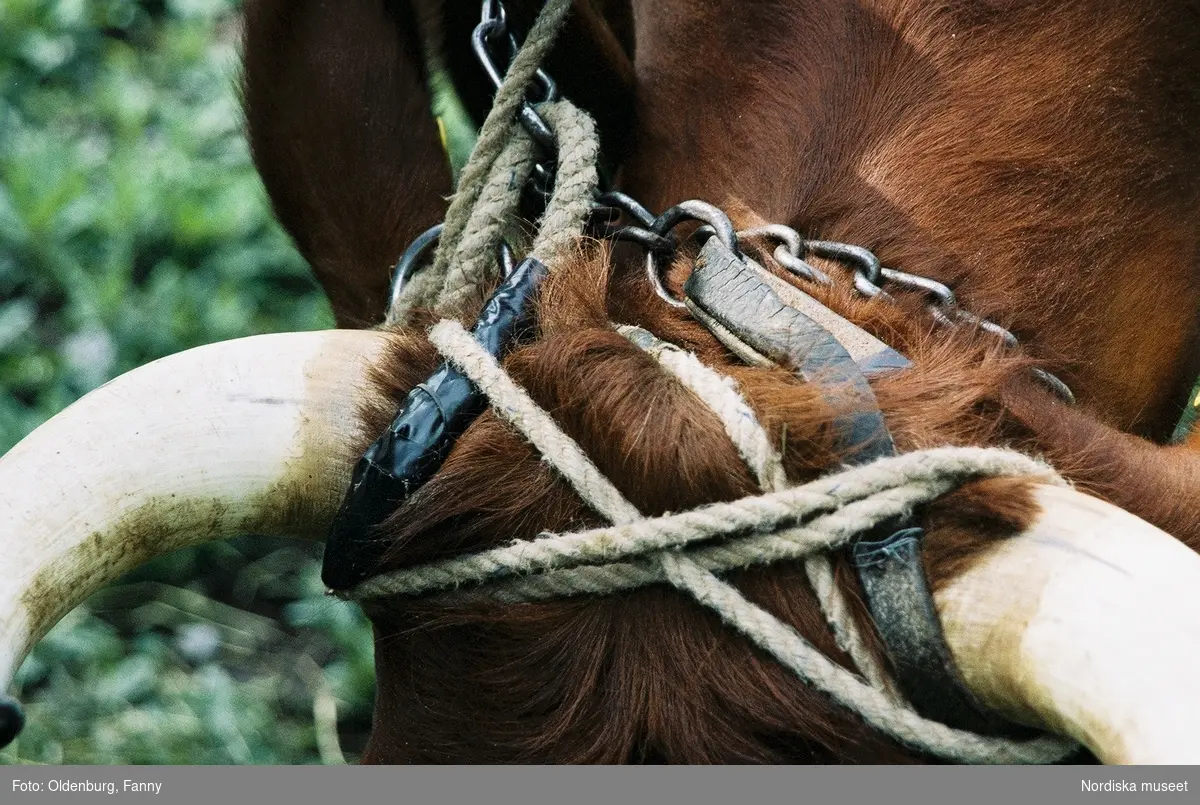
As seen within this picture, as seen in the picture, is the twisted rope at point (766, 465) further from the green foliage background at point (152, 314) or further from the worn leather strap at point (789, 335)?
the green foliage background at point (152, 314)

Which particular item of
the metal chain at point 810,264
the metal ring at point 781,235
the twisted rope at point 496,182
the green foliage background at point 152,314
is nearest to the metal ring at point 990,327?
the metal chain at point 810,264

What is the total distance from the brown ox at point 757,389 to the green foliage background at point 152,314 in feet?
5.21

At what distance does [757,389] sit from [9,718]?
0.90 metres

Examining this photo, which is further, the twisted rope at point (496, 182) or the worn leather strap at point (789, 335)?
the twisted rope at point (496, 182)

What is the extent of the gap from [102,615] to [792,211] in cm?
256

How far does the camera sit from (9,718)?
4.18ft

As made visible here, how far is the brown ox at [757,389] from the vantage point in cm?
131

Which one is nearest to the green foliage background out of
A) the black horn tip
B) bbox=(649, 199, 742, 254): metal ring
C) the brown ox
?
the brown ox

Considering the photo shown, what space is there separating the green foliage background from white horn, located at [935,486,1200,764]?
2.44 m

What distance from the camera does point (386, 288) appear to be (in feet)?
7.93

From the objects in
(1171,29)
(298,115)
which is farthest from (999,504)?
(298,115)

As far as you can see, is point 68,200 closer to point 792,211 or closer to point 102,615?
point 102,615

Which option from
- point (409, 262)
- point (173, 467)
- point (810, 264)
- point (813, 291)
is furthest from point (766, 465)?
point (409, 262)

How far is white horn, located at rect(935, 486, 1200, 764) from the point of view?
1104 millimetres
